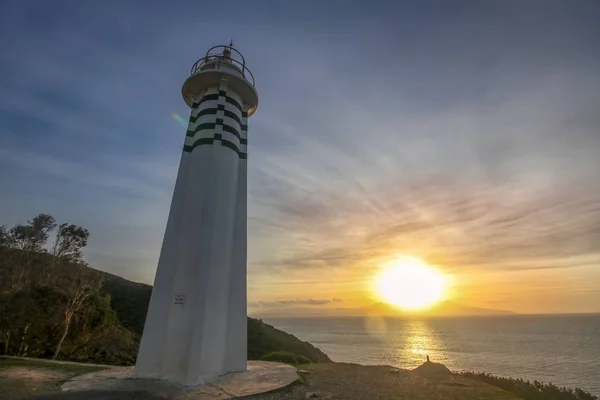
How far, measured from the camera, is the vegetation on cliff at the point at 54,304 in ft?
50.4

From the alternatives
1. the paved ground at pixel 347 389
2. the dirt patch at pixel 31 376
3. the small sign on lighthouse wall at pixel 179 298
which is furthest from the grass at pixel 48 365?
the small sign on lighthouse wall at pixel 179 298

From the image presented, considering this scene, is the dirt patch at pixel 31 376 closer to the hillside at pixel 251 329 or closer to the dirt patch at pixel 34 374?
the dirt patch at pixel 34 374

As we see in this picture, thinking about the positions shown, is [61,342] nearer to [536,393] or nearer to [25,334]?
[25,334]

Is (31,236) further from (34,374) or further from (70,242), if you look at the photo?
(34,374)

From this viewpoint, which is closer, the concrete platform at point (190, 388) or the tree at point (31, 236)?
the concrete platform at point (190, 388)

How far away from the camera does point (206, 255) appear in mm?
10578

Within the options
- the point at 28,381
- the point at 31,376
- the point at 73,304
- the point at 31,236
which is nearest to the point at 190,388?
the point at 28,381

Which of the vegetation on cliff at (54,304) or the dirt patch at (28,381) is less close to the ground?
the vegetation on cliff at (54,304)

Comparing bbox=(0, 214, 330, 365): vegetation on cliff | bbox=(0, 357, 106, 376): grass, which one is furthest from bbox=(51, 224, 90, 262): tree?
bbox=(0, 357, 106, 376): grass

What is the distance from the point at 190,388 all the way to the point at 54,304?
1285 centimetres

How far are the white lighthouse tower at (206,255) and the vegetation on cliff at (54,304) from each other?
9.55 metres

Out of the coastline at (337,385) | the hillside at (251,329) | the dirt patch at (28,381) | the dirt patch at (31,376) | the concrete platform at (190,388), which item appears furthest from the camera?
the hillside at (251,329)

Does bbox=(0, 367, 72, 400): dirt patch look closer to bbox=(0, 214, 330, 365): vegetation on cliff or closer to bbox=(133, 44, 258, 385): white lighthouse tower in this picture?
bbox=(133, 44, 258, 385): white lighthouse tower

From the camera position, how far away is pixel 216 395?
26.5 ft
